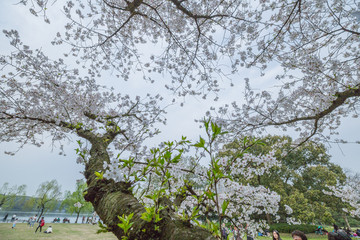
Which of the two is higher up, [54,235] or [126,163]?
[126,163]

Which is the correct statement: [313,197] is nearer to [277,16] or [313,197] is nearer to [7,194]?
[277,16]

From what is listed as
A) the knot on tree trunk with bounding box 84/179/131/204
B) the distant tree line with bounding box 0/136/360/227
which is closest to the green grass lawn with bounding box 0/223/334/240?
the distant tree line with bounding box 0/136/360/227

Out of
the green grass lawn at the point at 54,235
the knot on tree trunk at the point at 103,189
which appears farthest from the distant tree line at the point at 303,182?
the knot on tree trunk at the point at 103,189

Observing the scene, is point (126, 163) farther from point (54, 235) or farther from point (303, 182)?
point (303, 182)

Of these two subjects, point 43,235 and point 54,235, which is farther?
point 54,235

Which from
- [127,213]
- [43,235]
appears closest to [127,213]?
Result: [127,213]

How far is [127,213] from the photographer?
1.30 meters

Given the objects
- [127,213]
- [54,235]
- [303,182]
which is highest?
[303,182]

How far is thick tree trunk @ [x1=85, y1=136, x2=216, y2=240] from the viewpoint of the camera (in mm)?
991

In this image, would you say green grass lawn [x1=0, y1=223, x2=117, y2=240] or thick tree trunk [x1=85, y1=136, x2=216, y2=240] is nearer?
thick tree trunk [x1=85, y1=136, x2=216, y2=240]

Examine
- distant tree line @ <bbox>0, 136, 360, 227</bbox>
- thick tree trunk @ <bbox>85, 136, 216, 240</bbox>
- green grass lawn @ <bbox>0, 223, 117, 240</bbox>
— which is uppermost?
distant tree line @ <bbox>0, 136, 360, 227</bbox>

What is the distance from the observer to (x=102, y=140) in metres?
3.53

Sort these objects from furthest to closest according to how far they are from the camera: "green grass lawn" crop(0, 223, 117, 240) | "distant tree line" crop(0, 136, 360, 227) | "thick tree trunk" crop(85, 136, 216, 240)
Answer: "distant tree line" crop(0, 136, 360, 227), "green grass lawn" crop(0, 223, 117, 240), "thick tree trunk" crop(85, 136, 216, 240)

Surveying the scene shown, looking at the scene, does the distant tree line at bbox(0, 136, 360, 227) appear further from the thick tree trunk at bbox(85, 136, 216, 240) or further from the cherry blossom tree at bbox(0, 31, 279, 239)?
the thick tree trunk at bbox(85, 136, 216, 240)
